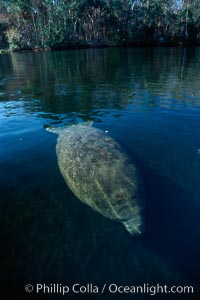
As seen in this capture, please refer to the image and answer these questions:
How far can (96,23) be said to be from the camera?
260ft

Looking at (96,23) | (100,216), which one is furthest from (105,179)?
(96,23)

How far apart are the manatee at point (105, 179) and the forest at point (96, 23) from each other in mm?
77656

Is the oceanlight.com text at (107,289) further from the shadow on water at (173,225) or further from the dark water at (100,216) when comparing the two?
the shadow on water at (173,225)

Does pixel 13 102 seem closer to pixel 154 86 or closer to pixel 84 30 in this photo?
pixel 154 86

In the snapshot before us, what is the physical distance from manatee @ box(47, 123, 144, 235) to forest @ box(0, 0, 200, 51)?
3057 inches

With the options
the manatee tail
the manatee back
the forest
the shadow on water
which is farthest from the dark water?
the forest

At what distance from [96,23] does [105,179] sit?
8935 centimetres

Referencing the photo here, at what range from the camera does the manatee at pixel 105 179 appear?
489 cm

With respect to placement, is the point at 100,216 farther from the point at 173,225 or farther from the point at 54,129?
the point at 54,129

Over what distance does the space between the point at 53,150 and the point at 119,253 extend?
5.02 metres

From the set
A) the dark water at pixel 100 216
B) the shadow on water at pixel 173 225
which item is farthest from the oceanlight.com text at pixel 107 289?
the shadow on water at pixel 173 225

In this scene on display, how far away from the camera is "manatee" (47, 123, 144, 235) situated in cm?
489

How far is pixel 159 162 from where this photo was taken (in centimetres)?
729

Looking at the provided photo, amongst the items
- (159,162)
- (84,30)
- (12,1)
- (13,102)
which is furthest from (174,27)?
(159,162)
